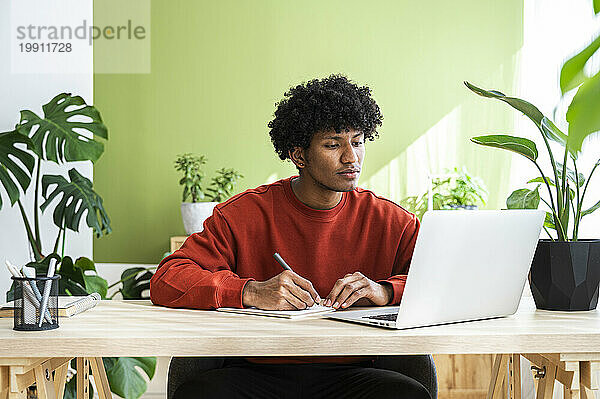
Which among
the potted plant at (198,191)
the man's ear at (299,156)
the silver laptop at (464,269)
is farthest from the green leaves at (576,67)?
the potted plant at (198,191)

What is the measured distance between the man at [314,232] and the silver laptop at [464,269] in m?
0.28

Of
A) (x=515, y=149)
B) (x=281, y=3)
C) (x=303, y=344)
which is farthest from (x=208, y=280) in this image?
(x=281, y=3)

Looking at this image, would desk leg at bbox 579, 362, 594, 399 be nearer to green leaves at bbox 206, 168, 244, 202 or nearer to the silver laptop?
the silver laptop

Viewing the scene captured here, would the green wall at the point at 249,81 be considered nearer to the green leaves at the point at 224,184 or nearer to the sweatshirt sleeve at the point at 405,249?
the green leaves at the point at 224,184

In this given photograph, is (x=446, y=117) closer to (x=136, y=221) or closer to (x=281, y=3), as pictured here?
(x=281, y=3)

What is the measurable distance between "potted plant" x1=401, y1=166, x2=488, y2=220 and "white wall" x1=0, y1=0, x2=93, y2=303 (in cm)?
183

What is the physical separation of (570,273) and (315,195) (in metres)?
0.70

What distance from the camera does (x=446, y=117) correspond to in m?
3.97

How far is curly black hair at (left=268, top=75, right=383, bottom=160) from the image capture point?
1890 mm

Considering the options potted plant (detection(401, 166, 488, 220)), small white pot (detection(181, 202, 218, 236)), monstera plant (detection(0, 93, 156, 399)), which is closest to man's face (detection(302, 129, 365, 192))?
monstera plant (detection(0, 93, 156, 399))

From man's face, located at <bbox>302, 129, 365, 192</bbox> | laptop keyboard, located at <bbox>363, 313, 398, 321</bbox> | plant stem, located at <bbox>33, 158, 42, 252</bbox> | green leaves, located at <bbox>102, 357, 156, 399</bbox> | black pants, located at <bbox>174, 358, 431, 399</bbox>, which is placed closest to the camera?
laptop keyboard, located at <bbox>363, 313, 398, 321</bbox>

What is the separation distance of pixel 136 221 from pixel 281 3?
153cm

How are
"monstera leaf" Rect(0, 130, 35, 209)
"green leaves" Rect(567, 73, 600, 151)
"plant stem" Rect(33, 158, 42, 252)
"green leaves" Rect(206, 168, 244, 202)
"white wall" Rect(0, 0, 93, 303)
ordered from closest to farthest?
"green leaves" Rect(567, 73, 600, 151) → "monstera leaf" Rect(0, 130, 35, 209) → "plant stem" Rect(33, 158, 42, 252) → "white wall" Rect(0, 0, 93, 303) → "green leaves" Rect(206, 168, 244, 202)

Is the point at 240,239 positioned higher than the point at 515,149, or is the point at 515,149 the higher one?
the point at 515,149
